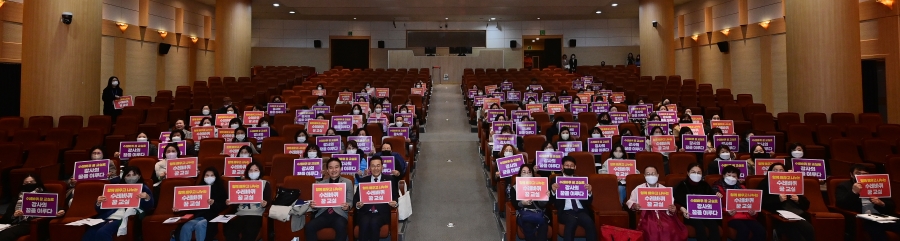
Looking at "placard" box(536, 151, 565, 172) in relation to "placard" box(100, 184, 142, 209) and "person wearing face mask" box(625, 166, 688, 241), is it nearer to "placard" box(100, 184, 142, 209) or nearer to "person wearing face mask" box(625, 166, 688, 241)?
"person wearing face mask" box(625, 166, 688, 241)

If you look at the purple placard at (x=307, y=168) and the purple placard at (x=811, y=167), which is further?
the purple placard at (x=307, y=168)

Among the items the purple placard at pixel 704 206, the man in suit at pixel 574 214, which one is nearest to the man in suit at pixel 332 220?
the man in suit at pixel 574 214

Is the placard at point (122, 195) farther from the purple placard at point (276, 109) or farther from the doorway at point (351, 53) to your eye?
the doorway at point (351, 53)

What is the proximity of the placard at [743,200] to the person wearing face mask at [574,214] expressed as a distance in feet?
4.64

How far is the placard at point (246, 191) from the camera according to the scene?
571 cm

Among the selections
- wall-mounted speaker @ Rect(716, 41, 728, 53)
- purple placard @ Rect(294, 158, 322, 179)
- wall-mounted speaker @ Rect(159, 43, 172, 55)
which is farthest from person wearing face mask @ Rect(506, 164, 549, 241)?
wall-mounted speaker @ Rect(159, 43, 172, 55)

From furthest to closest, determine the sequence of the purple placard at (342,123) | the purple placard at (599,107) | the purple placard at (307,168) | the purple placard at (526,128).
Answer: the purple placard at (599,107)
the purple placard at (342,123)
the purple placard at (526,128)
the purple placard at (307,168)

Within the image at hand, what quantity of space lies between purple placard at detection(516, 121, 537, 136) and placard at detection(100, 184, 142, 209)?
6147 millimetres

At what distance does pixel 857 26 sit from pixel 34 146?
15699 millimetres

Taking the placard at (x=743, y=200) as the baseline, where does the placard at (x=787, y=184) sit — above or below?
above

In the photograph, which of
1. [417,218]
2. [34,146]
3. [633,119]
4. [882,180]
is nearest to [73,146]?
[34,146]

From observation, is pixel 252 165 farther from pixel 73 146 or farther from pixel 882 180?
pixel 882 180

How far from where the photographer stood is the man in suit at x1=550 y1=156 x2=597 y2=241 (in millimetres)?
5766

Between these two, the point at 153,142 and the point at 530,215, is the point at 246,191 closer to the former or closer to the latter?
the point at 530,215
